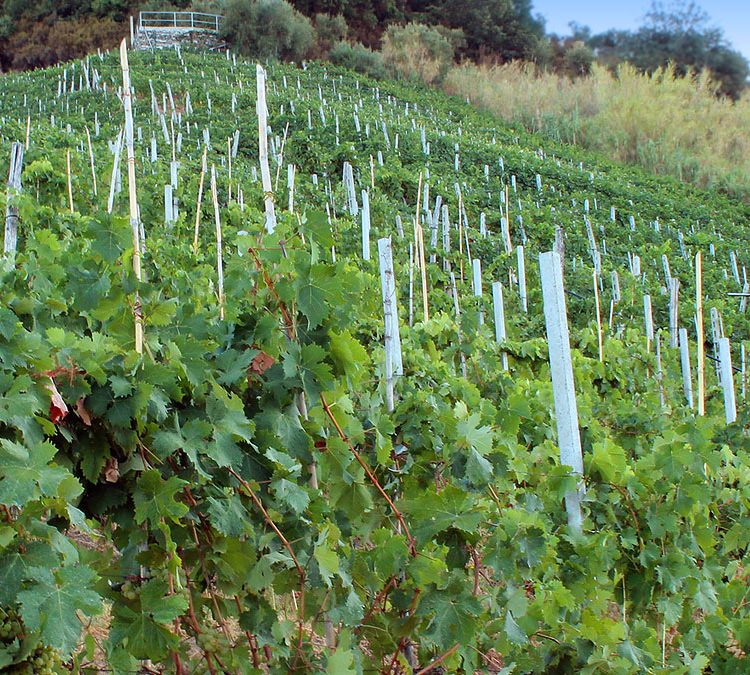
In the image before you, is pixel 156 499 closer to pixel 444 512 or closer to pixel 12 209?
pixel 444 512

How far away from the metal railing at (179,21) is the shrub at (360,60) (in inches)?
196

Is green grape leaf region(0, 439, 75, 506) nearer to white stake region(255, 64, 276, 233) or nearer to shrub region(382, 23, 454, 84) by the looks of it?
white stake region(255, 64, 276, 233)

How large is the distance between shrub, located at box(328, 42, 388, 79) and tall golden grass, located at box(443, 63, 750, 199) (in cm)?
305

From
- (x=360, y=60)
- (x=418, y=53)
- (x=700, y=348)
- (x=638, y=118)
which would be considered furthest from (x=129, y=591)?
(x=418, y=53)

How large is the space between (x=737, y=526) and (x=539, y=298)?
21.0ft

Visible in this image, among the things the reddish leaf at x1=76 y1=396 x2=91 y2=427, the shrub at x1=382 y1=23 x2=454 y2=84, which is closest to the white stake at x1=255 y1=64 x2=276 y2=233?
the reddish leaf at x1=76 y1=396 x2=91 y2=427

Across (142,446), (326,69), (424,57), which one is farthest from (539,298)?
(424,57)

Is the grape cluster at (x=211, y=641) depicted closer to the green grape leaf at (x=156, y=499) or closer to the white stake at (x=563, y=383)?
the green grape leaf at (x=156, y=499)

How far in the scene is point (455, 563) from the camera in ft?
7.55

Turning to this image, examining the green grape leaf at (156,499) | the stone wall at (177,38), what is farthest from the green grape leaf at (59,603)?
the stone wall at (177,38)

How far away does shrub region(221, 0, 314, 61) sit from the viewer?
35.6 metres

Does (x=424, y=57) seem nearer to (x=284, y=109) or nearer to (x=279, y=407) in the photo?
(x=284, y=109)

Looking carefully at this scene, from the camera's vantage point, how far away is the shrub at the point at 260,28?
35.6 m

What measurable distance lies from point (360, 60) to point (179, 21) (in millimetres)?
8529
